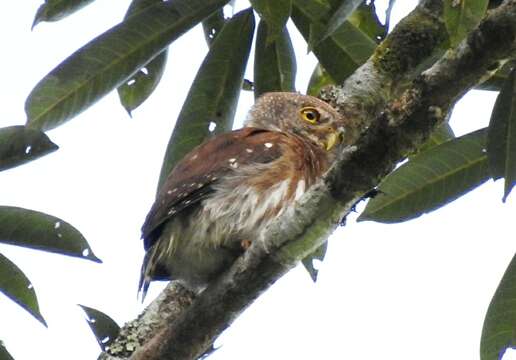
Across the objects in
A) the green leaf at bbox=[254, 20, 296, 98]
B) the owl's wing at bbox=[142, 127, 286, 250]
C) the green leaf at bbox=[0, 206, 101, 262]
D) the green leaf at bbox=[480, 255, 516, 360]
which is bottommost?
the green leaf at bbox=[480, 255, 516, 360]

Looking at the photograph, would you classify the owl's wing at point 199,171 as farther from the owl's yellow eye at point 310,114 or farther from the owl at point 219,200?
the owl's yellow eye at point 310,114

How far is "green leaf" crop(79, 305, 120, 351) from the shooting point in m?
4.23

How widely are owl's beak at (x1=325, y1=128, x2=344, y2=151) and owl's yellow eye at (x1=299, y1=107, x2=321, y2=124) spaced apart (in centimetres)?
12

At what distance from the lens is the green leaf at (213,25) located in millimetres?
4670

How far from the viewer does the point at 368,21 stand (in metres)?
4.86

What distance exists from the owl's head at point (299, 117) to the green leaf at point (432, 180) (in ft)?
3.43

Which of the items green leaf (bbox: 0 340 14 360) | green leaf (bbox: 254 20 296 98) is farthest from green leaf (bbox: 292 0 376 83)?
green leaf (bbox: 0 340 14 360)

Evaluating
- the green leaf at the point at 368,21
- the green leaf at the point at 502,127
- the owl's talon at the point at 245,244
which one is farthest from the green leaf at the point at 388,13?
the owl's talon at the point at 245,244

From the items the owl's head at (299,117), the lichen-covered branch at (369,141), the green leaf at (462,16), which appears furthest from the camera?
the owl's head at (299,117)

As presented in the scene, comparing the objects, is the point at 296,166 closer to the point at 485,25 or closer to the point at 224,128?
the point at 224,128

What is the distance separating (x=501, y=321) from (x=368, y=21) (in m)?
1.80

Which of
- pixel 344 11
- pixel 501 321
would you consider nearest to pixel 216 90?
pixel 344 11

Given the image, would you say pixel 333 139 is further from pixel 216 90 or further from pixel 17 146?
pixel 17 146

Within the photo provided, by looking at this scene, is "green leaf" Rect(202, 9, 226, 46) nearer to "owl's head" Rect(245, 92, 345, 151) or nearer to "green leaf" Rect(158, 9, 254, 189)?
"green leaf" Rect(158, 9, 254, 189)
